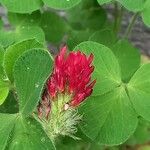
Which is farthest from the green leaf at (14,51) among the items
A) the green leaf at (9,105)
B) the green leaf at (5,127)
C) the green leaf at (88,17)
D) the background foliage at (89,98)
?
the green leaf at (88,17)

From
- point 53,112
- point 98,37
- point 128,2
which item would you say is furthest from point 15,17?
point 53,112

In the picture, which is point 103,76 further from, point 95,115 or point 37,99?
point 37,99

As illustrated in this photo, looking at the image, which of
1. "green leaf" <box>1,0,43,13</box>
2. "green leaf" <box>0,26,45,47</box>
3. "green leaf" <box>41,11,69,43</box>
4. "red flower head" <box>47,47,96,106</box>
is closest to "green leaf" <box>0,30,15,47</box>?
"green leaf" <box>0,26,45,47</box>

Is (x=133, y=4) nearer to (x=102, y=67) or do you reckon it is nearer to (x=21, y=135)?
(x=102, y=67)

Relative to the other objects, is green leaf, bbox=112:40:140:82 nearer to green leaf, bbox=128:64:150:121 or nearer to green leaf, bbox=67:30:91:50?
green leaf, bbox=67:30:91:50

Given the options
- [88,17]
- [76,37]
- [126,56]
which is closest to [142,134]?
[126,56]
